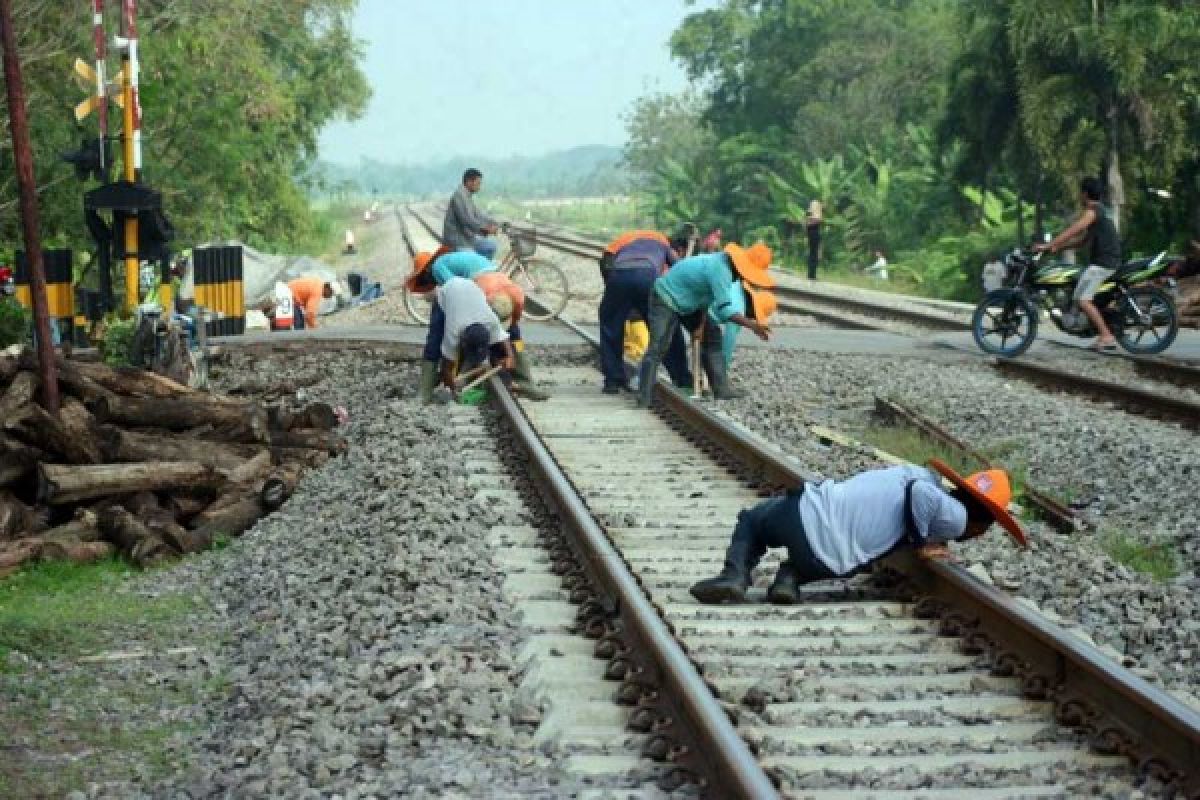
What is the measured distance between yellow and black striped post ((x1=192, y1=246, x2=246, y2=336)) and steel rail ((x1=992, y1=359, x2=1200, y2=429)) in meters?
9.64

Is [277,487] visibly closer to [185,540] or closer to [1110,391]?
[185,540]

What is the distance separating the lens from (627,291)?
15492 mm

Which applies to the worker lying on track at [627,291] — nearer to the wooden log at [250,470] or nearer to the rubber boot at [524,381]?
the rubber boot at [524,381]

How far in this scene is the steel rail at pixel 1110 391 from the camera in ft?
49.5

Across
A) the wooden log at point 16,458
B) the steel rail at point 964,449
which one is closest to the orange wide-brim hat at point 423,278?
the steel rail at point 964,449

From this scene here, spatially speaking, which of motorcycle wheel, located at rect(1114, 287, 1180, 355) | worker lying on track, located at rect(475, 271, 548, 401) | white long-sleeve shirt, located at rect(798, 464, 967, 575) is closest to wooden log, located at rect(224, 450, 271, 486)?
worker lying on track, located at rect(475, 271, 548, 401)

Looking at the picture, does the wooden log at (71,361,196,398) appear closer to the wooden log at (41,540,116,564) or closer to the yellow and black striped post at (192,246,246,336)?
the wooden log at (41,540,116,564)

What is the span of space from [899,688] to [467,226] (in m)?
12.0

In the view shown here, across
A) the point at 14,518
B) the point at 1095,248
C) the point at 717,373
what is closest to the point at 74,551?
the point at 14,518

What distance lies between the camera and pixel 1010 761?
19.8 ft

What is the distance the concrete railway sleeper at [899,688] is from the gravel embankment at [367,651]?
1.74 feet

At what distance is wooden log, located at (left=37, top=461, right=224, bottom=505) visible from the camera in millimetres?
11555

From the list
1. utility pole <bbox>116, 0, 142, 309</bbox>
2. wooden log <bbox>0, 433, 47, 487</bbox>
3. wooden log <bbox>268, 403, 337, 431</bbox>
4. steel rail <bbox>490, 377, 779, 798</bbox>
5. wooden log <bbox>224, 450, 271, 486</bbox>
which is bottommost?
wooden log <bbox>224, 450, 271, 486</bbox>

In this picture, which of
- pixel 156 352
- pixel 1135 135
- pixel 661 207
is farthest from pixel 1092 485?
pixel 661 207
